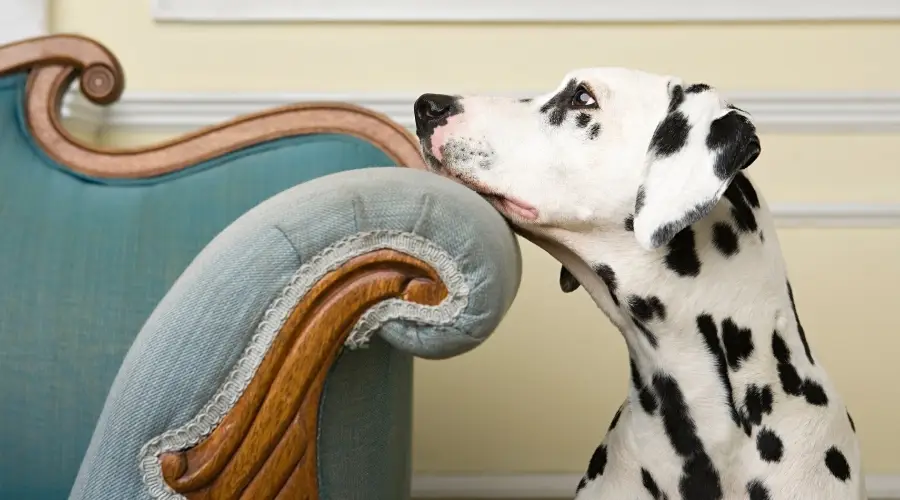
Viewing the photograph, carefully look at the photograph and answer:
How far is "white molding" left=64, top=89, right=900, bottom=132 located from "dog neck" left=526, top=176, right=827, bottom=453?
84cm

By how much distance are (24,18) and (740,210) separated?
145 cm

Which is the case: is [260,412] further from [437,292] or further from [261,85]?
[261,85]

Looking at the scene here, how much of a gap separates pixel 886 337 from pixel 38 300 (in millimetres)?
1517

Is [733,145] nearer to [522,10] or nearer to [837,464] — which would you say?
[837,464]

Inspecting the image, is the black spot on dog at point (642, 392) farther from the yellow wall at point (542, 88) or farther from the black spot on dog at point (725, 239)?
the yellow wall at point (542, 88)

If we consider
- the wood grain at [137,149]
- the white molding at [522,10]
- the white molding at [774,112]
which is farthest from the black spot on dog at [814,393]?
the white molding at [522,10]

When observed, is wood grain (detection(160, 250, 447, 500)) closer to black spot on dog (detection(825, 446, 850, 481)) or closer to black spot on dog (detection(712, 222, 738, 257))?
black spot on dog (detection(712, 222, 738, 257))

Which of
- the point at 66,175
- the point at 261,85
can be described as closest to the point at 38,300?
the point at 66,175

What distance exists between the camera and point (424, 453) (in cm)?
169

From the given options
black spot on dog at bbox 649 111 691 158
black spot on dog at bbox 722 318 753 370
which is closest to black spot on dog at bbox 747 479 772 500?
black spot on dog at bbox 722 318 753 370

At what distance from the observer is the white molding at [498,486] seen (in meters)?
1.67

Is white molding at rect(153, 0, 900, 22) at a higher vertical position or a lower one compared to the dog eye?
higher

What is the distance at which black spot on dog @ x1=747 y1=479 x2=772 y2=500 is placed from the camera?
824 millimetres

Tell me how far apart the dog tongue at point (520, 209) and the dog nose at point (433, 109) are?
0.11m
